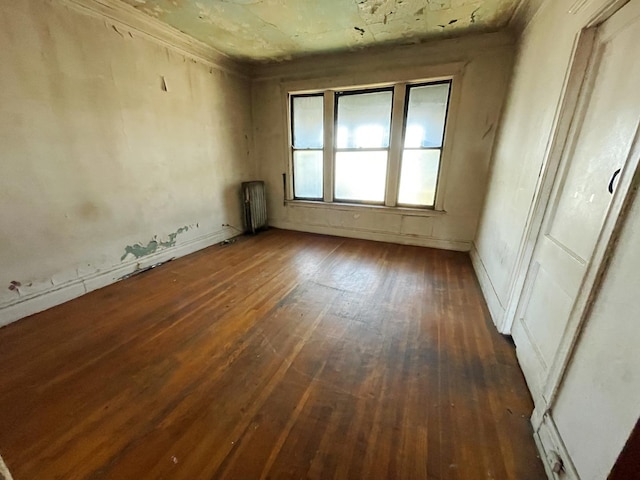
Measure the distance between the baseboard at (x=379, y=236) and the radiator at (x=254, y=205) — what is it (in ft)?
1.33

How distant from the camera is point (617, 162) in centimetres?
109

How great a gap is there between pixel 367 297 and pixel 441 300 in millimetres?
734

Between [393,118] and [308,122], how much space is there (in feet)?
4.69

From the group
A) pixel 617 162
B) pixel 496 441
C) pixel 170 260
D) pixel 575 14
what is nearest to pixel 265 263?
pixel 170 260

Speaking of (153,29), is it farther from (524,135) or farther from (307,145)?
(524,135)

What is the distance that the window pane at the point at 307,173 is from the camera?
4.40m

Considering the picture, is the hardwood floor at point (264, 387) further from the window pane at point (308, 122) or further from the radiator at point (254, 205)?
the window pane at point (308, 122)

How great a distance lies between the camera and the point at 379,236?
165 inches

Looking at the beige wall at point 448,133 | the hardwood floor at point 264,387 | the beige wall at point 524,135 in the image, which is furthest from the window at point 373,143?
the hardwood floor at point 264,387

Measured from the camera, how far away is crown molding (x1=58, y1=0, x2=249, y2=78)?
2.34 meters

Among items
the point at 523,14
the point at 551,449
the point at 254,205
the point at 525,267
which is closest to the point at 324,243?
the point at 254,205

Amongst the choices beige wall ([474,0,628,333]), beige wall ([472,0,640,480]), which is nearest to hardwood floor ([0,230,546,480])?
beige wall ([472,0,640,480])

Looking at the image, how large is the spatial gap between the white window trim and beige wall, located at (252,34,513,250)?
0.02 meters

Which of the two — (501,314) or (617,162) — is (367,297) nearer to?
(501,314)
